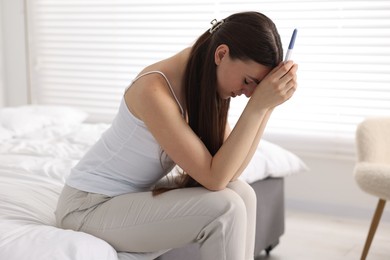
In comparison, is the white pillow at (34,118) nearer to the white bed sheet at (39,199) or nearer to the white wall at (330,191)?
the white bed sheet at (39,199)

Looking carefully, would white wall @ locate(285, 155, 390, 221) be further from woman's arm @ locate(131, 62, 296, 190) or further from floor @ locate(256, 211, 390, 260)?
woman's arm @ locate(131, 62, 296, 190)

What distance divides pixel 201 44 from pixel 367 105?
73.3 inches

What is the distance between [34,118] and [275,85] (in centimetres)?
185

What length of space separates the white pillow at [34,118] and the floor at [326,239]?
1.23 m

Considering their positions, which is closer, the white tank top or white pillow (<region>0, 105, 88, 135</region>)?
the white tank top

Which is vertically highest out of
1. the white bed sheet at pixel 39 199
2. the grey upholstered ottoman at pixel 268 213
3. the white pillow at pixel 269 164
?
the white bed sheet at pixel 39 199

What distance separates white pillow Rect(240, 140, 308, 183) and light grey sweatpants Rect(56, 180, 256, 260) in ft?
2.61

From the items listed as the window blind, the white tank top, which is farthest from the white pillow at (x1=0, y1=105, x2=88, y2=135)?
the white tank top

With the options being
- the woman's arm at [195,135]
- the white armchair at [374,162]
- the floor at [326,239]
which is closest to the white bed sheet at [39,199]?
the woman's arm at [195,135]

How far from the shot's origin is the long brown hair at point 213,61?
153 cm

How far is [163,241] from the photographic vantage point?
1553 mm

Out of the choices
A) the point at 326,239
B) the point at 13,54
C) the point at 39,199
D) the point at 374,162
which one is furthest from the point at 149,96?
the point at 13,54

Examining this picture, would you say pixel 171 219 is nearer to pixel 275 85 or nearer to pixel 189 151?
pixel 189 151

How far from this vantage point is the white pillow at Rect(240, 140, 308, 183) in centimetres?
246
